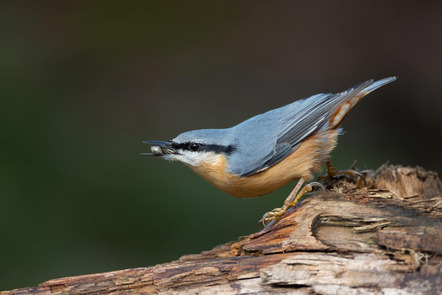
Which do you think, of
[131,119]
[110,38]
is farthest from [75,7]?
[131,119]

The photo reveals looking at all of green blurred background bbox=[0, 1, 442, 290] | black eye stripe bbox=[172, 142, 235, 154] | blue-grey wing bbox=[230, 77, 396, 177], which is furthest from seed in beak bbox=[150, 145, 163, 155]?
green blurred background bbox=[0, 1, 442, 290]

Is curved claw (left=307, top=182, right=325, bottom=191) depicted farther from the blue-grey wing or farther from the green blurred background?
the green blurred background

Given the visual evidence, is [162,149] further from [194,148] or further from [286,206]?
[286,206]

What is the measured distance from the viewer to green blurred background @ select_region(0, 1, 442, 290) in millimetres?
4484

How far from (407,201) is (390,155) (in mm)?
3040

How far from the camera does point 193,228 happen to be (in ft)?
15.0

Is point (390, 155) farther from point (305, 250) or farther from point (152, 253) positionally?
point (305, 250)

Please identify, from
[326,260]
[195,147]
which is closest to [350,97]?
[195,147]

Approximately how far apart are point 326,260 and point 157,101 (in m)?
4.38

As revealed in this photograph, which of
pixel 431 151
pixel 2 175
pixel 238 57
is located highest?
pixel 238 57

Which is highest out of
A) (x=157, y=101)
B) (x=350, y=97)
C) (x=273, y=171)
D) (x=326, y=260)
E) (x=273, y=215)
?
(x=157, y=101)

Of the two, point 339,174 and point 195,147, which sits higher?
point 195,147

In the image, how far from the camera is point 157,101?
6430mm

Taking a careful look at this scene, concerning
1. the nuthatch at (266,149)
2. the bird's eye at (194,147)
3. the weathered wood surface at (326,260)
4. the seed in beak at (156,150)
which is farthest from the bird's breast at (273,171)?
the weathered wood surface at (326,260)
